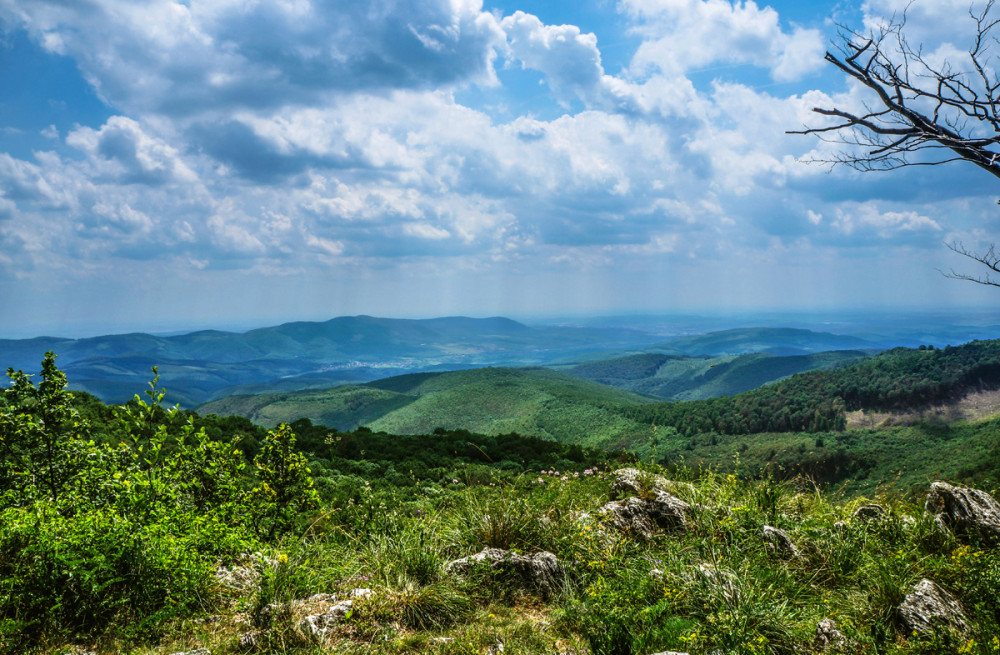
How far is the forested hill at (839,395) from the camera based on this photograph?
86.2 metres

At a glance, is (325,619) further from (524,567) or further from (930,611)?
(930,611)

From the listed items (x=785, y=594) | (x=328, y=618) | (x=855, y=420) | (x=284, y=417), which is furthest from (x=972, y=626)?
(x=284, y=417)

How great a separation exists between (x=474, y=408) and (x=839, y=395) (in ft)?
238

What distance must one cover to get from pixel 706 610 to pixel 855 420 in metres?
106

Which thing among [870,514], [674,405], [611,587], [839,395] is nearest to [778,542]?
[870,514]

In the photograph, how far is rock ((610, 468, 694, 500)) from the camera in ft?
24.3

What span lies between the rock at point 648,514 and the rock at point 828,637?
236 cm

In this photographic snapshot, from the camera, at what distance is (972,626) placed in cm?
415

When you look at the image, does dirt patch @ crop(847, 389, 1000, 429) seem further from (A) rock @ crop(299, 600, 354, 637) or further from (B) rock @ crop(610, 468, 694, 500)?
(A) rock @ crop(299, 600, 354, 637)

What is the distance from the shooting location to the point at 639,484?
296 inches

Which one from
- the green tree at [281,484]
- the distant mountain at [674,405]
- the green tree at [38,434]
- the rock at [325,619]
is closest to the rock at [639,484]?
the rock at [325,619]

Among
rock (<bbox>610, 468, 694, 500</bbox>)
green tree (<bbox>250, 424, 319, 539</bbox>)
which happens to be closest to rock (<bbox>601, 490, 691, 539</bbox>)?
rock (<bbox>610, 468, 694, 500</bbox>)

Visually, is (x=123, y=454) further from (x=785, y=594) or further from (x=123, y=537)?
(x=785, y=594)

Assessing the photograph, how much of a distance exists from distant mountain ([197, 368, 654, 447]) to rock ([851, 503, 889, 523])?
72803 millimetres
